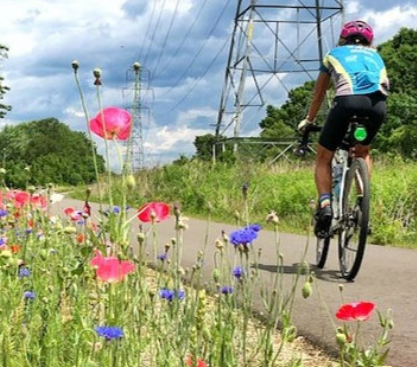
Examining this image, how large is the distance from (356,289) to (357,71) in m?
1.41

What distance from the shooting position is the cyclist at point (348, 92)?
524 cm

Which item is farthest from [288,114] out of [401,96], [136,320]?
[136,320]

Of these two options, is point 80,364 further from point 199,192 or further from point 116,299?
point 199,192

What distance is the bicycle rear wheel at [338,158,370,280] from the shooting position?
5.22m

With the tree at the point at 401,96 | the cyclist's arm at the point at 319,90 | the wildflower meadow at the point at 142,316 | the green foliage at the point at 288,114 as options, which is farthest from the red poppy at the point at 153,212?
the green foliage at the point at 288,114

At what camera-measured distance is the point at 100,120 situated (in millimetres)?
2326

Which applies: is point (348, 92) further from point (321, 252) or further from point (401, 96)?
point (401, 96)

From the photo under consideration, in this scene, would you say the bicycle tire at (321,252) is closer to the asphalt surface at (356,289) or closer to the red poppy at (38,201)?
the asphalt surface at (356,289)

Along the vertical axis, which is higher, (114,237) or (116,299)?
(114,237)

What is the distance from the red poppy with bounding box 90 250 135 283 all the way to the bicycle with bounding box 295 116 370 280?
3.21 meters

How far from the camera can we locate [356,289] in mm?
5051

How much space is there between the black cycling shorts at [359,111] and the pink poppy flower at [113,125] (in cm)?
310

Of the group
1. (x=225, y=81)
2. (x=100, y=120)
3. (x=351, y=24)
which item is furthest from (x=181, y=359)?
(x=225, y=81)

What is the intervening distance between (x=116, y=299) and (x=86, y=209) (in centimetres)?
91
